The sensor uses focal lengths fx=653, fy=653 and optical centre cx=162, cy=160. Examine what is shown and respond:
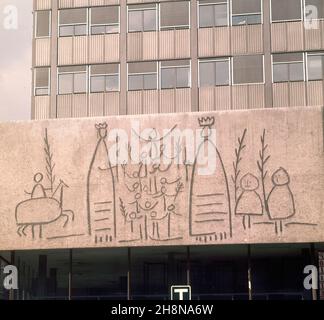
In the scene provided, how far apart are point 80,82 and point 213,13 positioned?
9.97 m

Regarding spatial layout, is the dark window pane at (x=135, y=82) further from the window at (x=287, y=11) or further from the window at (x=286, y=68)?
the window at (x=287, y=11)

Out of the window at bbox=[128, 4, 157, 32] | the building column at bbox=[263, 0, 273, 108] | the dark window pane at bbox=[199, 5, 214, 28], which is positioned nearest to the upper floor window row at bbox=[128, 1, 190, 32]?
the window at bbox=[128, 4, 157, 32]

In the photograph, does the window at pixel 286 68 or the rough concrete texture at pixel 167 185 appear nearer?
the rough concrete texture at pixel 167 185

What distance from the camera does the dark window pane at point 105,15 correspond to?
145 feet

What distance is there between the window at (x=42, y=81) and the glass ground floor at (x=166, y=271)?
1286cm

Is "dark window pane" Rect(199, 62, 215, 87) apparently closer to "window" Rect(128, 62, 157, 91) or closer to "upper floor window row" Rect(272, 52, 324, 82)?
"window" Rect(128, 62, 157, 91)

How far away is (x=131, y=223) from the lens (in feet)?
109

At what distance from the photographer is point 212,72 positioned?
1668 inches

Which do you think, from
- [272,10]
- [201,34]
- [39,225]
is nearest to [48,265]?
[39,225]

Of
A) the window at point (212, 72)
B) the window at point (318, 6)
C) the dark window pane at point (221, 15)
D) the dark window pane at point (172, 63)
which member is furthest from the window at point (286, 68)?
the dark window pane at point (172, 63)

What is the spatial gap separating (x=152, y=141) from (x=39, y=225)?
7321 mm

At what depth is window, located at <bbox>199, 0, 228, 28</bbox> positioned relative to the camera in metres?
42.8

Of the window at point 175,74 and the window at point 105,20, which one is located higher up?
the window at point 105,20

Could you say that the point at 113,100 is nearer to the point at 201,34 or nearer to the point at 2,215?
the point at 201,34
